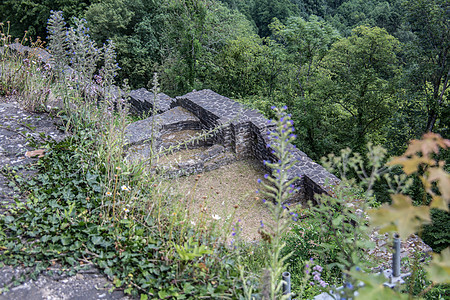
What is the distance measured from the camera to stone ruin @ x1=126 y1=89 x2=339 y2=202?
7910mm

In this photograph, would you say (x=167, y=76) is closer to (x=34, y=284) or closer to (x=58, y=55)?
(x=58, y=55)

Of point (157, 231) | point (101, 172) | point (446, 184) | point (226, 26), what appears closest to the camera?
point (446, 184)

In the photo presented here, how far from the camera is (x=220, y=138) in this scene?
939 centimetres

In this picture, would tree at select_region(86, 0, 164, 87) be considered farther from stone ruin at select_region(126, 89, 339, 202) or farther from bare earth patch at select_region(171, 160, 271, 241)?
bare earth patch at select_region(171, 160, 271, 241)

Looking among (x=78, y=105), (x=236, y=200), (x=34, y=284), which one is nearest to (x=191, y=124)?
(x=236, y=200)

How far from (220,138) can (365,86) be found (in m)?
7.79

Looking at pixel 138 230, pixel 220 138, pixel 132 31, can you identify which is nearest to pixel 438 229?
pixel 220 138

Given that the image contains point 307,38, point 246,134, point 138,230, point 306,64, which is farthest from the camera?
point 306,64

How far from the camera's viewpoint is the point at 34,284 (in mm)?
2721

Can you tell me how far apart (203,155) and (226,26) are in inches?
414

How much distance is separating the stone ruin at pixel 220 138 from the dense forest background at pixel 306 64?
3352 millimetres

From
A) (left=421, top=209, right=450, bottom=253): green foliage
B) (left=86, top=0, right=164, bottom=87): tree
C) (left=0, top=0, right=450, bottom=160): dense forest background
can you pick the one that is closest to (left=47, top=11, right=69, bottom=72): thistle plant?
A: (left=421, top=209, right=450, bottom=253): green foliage

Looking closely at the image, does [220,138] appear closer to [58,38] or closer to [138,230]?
[58,38]

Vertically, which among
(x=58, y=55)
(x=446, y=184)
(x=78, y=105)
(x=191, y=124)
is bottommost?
(x=446, y=184)
